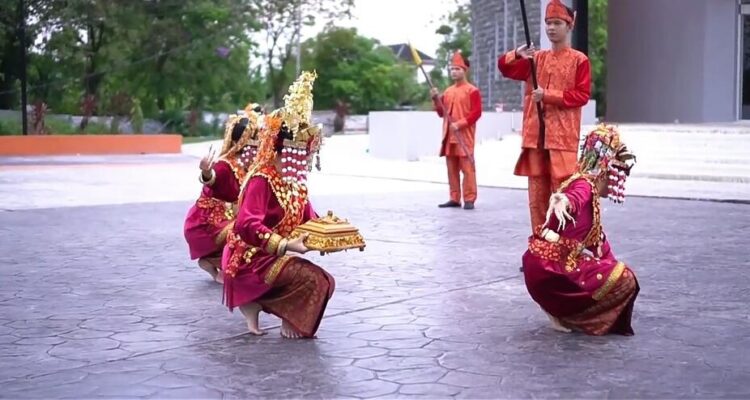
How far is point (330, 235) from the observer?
4.83 meters

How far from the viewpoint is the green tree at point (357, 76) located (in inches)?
2013

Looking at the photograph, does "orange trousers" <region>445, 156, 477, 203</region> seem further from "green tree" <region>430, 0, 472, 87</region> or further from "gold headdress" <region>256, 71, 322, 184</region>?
"green tree" <region>430, 0, 472, 87</region>

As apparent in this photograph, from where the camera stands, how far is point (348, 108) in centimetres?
5000

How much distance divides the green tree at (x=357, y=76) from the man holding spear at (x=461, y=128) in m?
38.9

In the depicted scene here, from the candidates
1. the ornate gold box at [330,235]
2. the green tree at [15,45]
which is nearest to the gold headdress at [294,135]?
the ornate gold box at [330,235]

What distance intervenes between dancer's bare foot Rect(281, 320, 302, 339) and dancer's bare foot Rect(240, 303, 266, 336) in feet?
0.48

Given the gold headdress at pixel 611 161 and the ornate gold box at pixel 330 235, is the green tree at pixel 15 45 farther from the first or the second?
the gold headdress at pixel 611 161

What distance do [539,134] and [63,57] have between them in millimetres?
32448

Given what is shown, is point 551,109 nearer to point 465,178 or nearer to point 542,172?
point 542,172

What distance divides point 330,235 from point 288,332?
2.48 feet

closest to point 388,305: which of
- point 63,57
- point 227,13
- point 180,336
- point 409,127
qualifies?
point 180,336

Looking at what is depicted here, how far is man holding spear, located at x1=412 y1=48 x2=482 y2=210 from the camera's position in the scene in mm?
11656

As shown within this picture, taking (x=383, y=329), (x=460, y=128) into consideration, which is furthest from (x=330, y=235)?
(x=460, y=128)

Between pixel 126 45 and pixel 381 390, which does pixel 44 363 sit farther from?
pixel 126 45
